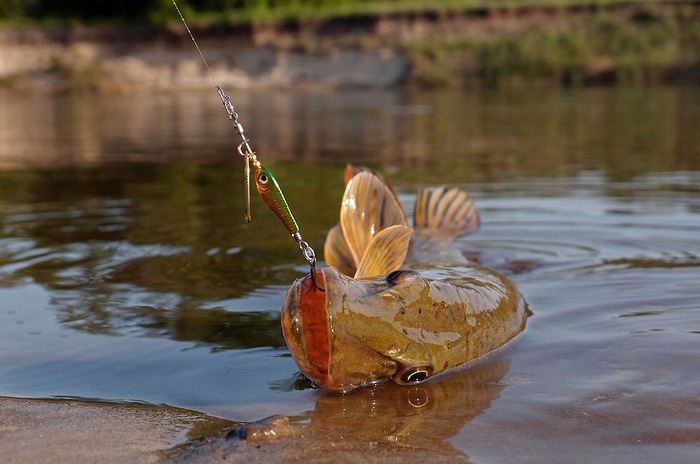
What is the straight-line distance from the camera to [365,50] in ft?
102

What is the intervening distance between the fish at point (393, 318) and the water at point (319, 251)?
0.31 ft

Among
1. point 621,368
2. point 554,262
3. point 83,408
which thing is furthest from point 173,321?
point 554,262

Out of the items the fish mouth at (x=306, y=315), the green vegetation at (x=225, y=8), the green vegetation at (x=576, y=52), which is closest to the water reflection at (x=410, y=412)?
the fish mouth at (x=306, y=315)

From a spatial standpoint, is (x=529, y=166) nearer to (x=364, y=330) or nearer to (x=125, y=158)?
(x=125, y=158)

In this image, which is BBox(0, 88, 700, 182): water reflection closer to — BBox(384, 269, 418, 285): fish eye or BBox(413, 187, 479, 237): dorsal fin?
BBox(413, 187, 479, 237): dorsal fin

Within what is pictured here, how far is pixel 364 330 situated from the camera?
255 centimetres

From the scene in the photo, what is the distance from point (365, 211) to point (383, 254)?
2.44 feet

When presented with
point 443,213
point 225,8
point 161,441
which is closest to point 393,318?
point 161,441

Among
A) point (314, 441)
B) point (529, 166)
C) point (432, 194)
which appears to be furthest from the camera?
point (529, 166)

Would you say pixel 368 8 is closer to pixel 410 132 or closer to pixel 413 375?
pixel 410 132

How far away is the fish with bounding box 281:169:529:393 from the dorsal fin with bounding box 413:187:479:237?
1.40 metres

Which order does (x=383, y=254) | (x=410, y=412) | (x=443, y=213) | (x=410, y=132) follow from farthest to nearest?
(x=410, y=132), (x=443, y=213), (x=383, y=254), (x=410, y=412)

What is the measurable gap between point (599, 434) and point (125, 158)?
8.65 m

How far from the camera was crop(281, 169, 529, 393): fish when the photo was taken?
250 centimetres
